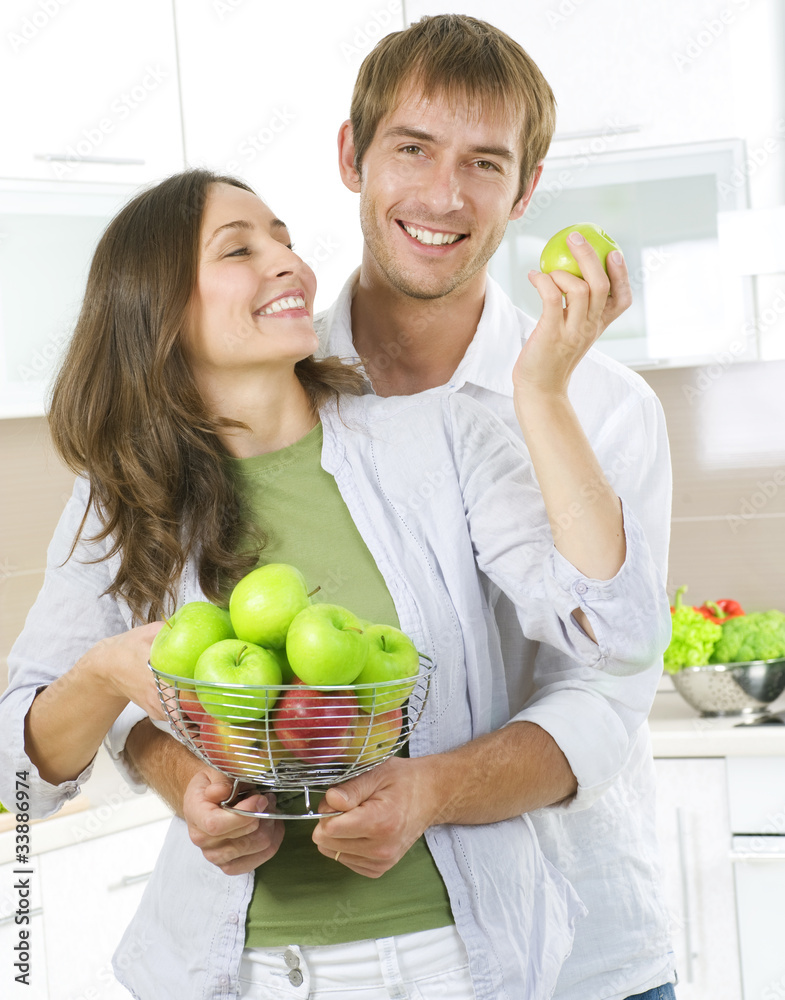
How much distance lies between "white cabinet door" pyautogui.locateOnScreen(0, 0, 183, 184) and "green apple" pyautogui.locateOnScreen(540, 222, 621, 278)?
5.03 ft

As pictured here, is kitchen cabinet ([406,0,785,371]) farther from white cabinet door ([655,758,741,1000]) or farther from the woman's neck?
the woman's neck

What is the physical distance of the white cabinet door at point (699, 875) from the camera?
218 cm

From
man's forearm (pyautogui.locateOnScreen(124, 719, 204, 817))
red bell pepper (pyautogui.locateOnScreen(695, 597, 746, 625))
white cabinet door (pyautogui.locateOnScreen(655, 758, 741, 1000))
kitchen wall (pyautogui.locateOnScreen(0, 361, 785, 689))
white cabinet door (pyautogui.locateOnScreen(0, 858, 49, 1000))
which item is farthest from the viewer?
kitchen wall (pyautogui.locateOnScreen(0, 361, 785, 689))

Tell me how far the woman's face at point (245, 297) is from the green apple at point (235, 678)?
457 millimetres

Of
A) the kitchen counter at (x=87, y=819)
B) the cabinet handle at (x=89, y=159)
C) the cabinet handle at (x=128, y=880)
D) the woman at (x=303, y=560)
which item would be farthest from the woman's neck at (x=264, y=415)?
the cabinet handle at (x=89, y=159)

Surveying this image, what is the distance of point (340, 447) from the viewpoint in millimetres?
1190

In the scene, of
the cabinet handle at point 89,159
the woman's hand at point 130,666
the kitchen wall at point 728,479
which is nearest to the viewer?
the woman's hand at point 130,666

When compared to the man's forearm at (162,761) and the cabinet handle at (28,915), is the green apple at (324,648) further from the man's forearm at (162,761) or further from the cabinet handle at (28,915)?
the cabinet handle at (28,915)

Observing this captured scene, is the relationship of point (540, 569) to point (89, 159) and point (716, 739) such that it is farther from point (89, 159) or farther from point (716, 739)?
point (89, 159)

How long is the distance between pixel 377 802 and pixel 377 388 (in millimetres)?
697

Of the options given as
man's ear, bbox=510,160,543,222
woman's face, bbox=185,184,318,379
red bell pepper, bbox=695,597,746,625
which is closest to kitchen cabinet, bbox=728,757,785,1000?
red bell pepper, bbox=695,597,746,625

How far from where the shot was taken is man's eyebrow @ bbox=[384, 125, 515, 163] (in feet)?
4.75

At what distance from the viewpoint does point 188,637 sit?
0.85 metres

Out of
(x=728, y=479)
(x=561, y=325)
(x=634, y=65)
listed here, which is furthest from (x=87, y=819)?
(x=634, y=65)
